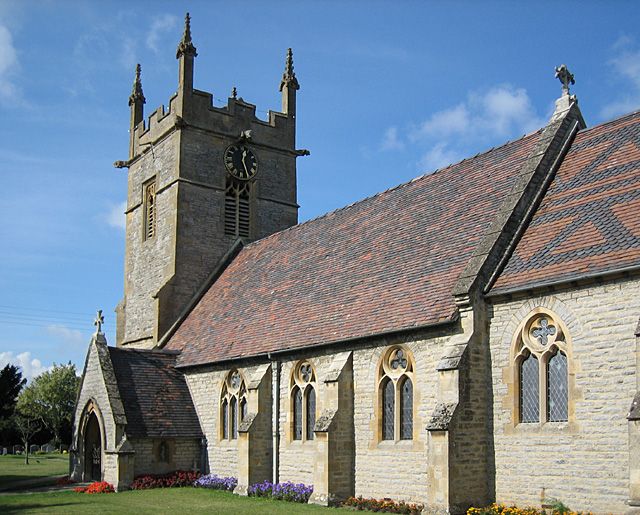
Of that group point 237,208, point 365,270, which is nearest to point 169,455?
point 365,270

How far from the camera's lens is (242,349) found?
2698 cm

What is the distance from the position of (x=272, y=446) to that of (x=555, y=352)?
1107cm

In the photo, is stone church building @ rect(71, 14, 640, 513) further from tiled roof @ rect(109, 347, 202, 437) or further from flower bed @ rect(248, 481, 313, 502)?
flower bed @ rect(248, 481, 313, 502)

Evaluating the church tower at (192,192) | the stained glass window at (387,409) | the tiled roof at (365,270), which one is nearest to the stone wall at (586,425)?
the tiled roof at (365,270)

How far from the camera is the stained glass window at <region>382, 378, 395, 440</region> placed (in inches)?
818

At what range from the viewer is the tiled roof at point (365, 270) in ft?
69.9

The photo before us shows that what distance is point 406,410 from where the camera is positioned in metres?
20.3

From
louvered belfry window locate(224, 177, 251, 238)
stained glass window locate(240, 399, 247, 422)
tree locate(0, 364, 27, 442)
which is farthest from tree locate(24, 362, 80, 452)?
stained glass window locate(240, 399, 247, 422)

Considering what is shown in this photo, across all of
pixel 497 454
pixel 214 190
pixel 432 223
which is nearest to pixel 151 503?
pixel 497 454

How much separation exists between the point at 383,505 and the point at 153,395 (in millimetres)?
12653

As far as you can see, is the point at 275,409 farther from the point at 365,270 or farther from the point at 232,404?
the point at 365,270

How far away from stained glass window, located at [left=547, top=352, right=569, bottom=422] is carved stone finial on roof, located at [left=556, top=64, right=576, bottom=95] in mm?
8987

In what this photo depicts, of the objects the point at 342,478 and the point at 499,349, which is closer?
the point at 499,349

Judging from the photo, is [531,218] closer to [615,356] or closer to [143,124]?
[615,356]
